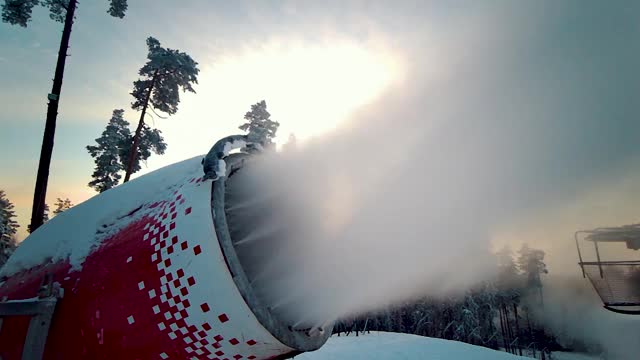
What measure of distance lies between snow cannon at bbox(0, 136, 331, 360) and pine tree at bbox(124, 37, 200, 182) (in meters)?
20.9

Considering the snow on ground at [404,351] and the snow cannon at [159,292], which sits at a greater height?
the snow cannon at [159,292]

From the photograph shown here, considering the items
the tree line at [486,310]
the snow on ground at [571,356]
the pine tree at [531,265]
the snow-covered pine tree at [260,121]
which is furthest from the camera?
the snow on ground at [571,356]

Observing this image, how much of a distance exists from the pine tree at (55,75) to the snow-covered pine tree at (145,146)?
29.0 ft

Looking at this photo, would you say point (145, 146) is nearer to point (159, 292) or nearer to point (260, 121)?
point (260, 121)

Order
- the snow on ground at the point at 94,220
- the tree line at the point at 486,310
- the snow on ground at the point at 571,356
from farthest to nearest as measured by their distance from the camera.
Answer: the snow on ground at the point at 571,356 < the tree line at the point at 486,310 < the snow on ground at the point at 94,220

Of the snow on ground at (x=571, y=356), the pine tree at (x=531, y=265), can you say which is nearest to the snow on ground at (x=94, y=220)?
the pine tree at (x=531, y=265)

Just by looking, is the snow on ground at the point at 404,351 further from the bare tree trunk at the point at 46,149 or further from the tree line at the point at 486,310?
the tree line at the point at 486,310

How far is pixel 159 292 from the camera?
2629 millimetres

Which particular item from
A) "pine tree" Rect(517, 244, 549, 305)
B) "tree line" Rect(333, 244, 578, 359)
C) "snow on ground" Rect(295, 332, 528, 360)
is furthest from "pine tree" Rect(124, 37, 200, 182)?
"pine tree" Rect(517, 244, 549, 305)

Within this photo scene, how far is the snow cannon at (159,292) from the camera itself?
2.43 m

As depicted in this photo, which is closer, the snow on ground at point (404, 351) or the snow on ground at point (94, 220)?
the snow on ground at point (94, 220)

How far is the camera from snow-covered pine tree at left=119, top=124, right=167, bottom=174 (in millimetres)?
23562

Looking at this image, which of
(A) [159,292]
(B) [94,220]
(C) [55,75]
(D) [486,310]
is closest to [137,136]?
(C) [55,75]

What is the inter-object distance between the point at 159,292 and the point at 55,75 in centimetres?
1564
